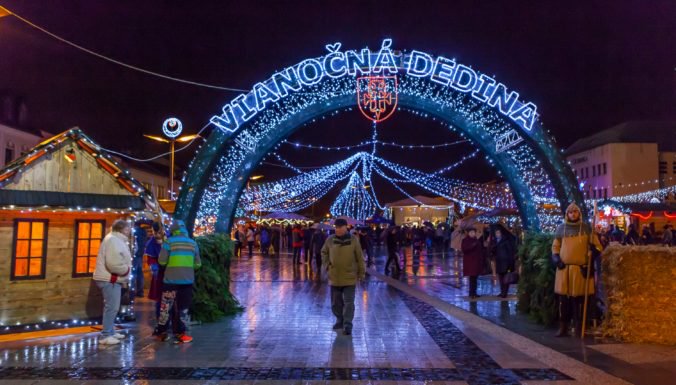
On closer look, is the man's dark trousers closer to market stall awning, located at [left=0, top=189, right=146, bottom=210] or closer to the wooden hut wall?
market stall awning, located at [left=0, top=189, right=146, bottom=210]

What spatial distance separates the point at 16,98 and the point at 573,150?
59.6m

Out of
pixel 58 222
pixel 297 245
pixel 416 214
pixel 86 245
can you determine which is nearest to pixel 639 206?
pixel 297 245

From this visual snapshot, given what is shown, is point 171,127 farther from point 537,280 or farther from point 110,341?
point 537,280

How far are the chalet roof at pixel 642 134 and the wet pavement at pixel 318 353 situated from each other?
55099 millimetres

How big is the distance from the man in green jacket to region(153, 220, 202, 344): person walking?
2067 millimetres

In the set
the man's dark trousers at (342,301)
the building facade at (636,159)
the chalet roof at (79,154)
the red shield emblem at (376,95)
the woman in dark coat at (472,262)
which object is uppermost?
the building facade at (636,159)

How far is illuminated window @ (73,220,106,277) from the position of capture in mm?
9633

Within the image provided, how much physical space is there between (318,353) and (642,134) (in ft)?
201

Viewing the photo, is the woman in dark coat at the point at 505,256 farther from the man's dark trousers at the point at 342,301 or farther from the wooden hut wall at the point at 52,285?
the wooden hut wall at the point at 52,285

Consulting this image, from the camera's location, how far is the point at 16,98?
1233 inches

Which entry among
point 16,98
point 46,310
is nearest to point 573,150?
point 16,98

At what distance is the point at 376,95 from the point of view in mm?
12609

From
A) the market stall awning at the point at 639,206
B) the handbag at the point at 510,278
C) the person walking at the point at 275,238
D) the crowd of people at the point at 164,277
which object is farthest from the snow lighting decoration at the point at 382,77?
the market stall awning at the point at 639,206

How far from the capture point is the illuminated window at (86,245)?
31.6ft
